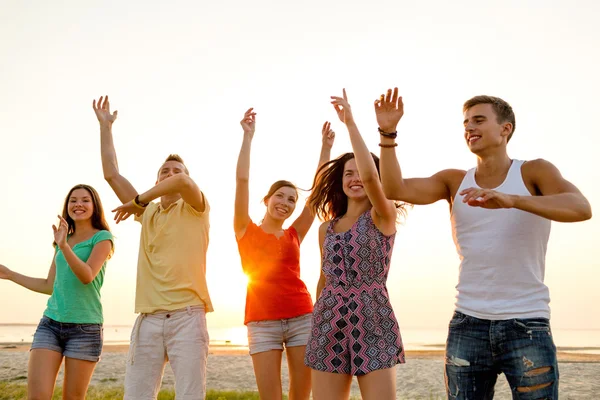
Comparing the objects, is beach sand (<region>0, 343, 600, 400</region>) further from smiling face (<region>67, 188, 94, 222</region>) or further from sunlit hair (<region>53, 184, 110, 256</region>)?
smiling face (<region>67, 188, 94, 222</region>)

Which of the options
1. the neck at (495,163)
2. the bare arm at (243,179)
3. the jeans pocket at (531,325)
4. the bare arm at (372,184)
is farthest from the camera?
the bare arm at (243,179)

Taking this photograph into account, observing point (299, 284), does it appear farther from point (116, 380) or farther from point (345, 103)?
point (116, 380)

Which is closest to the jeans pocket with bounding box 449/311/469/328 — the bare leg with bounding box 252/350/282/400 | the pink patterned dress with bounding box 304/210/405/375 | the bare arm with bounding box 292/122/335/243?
the pink patterned dress with bounding box 304/210/405/375

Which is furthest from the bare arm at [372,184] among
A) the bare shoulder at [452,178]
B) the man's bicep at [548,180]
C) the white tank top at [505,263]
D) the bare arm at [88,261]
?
the bare arm at [88,261]

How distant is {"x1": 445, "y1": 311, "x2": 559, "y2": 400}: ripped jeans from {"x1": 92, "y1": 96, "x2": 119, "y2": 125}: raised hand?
420 cm

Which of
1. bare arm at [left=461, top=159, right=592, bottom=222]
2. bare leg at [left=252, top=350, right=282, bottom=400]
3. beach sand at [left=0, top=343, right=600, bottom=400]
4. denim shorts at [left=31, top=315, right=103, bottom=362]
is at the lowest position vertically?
beach sand at [left=0, top=343, right=600, bottom=400]

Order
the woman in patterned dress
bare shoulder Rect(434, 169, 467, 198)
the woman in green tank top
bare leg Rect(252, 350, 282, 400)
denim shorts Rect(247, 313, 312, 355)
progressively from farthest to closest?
the woman in green tank top → denim shorts Rect(247, 313, 312, 355) → bare leg Rect(252, 350, 282, 400) → the woman in patterned dress → bare shoulder Rect(434, 169, 467, 198)

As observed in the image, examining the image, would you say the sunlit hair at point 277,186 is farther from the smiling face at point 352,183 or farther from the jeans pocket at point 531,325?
the jeans pocket at point 531,325

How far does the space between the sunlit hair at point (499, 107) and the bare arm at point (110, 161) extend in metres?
3.34

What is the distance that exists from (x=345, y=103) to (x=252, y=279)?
1.90 m

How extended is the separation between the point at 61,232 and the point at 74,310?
74 centimetres

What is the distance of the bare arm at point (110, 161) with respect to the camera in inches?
235

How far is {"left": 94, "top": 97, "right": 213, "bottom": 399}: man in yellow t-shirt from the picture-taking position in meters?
5.09

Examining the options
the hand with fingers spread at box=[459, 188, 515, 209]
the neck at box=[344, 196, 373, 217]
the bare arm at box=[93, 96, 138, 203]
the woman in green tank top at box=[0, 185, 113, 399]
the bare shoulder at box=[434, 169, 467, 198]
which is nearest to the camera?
the hand with fingers spread at box=[459, 188, 515, 209]
